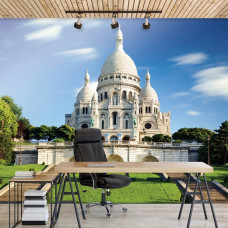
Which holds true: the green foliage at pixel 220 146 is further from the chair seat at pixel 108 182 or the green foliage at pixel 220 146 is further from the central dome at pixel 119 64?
Answer: the central dome at pixel 119 64

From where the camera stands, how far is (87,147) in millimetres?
3480

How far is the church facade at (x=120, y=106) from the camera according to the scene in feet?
107

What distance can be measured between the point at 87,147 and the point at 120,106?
30.2 m

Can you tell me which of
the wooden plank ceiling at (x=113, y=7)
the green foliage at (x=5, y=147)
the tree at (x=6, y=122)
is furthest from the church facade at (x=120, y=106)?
the wooden plank ceiling at (x=113, y=7)

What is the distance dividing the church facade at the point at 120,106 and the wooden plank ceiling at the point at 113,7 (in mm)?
25583

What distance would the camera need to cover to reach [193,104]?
35.8 ft

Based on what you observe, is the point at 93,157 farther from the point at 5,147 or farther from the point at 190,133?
the point at 190,133

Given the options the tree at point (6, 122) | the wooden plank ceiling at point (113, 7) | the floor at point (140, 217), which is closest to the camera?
the floor at point (140, 217)

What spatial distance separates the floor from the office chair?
0.13 meters

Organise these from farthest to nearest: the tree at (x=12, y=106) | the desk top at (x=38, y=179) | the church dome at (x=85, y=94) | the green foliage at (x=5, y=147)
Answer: the church dome at (x=85, y=94), the tree at (x=12, y=106), the green foliage at (x=5, y=147), the desk top at (x=38, y=179)

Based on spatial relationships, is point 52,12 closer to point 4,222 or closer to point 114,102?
point 4,222

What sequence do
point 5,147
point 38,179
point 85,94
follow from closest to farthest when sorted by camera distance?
point 38,179, point 5,147, point 85,94

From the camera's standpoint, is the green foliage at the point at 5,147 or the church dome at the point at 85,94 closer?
the green foliage at the point at 5,147

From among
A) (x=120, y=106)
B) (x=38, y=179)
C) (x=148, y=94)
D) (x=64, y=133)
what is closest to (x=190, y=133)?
(x=120, y=106)
